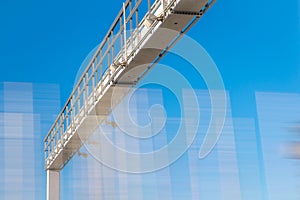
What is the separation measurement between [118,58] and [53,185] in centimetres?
264

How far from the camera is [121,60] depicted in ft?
9.37

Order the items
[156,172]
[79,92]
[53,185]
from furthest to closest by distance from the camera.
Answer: [53,185]
[79,92]
[156,172]

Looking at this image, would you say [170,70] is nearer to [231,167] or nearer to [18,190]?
Result: [231,167]

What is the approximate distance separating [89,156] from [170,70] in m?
1.45

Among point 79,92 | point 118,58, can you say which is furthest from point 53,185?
point 118,58

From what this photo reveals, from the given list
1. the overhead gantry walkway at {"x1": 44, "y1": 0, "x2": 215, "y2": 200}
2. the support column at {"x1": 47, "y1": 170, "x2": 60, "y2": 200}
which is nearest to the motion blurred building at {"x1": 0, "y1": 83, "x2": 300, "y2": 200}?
the overhead gantry walkway at {"x1": 44, "y1": 0, "x2": 215, "y2": 200}

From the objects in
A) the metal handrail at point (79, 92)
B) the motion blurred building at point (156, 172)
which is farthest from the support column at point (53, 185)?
the motion blurred building at point (156, 172)

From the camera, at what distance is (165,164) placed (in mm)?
2814

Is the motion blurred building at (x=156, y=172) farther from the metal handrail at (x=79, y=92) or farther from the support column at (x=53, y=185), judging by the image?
the support column at (x=53, y=185)

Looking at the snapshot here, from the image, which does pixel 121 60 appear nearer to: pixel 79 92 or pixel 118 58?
pixel 118 58

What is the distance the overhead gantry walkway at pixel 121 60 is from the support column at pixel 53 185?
0.35 metres

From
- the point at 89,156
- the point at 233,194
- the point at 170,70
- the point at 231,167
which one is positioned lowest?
the point at 233,194

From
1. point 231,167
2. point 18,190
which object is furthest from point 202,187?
point 18,190

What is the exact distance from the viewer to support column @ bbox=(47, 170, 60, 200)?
4992mm
